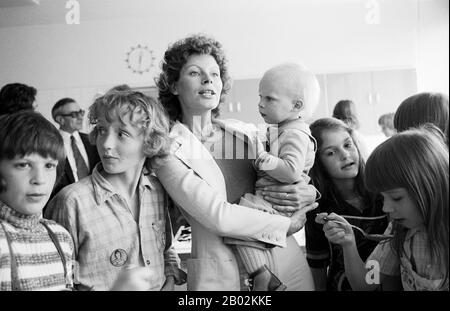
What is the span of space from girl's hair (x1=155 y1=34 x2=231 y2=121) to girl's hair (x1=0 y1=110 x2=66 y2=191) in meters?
0.22

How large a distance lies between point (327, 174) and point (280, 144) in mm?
126

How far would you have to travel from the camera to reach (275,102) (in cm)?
101

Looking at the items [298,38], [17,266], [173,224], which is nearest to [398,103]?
[298,38]

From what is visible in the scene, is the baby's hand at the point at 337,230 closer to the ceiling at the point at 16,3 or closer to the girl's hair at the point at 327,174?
the girl's hair at the point at 327,174

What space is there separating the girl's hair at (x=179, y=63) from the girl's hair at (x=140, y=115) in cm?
4

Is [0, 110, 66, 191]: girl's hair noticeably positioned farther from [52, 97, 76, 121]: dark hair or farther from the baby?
the baby

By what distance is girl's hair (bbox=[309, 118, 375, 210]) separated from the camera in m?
1.05

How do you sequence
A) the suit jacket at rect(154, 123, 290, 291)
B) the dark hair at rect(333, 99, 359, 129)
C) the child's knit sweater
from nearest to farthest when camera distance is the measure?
1. the child's knit sweater
2. the suit jacket at rect(154, 123, 290, 291)
3. the dark hair at rect(333, 99, 359, 129)

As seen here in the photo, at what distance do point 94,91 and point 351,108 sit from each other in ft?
1.69

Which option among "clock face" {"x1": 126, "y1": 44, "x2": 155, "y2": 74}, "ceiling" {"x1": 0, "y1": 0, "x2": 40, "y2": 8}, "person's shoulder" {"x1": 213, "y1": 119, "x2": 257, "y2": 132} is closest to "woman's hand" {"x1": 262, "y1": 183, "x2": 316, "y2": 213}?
"person's shoulder" {"x1": 213, "y1": 119, "x2": 257, "y2": 132}

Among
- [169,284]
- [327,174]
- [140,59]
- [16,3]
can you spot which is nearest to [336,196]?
[327,174]

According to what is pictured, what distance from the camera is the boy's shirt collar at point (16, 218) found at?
87cm

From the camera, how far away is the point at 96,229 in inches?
37.2
